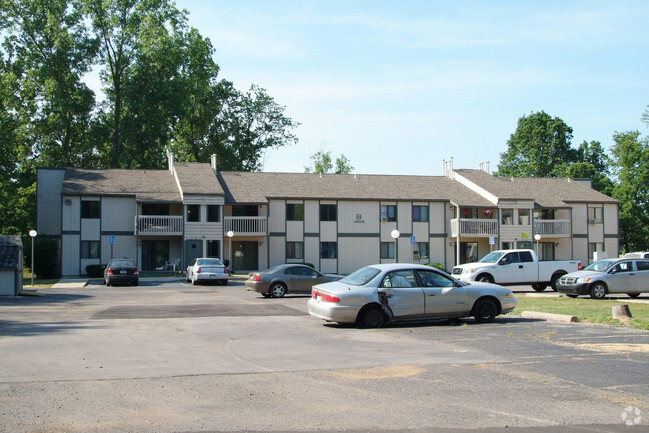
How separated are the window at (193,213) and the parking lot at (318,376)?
28.3m

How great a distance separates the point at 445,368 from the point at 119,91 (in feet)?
178

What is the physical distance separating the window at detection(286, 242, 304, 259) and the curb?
30730 millimetres

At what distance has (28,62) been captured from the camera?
188 feet

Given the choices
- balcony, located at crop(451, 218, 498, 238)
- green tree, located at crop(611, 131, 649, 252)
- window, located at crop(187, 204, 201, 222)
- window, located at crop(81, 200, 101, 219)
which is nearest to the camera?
window, located at crop(81, 200, 101, 219)

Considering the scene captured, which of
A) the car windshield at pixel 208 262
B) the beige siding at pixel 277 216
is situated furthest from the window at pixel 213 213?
the car windshield at pixel 208 262

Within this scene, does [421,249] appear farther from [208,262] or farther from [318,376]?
[318,376]

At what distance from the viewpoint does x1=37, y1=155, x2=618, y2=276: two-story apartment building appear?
44531 mm

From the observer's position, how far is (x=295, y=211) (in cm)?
4769

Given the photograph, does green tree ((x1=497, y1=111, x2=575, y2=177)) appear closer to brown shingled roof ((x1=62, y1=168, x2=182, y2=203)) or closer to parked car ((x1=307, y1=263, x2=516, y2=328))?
brown shingled roof ((x1=62, y1=168, x2=182, y2=203))

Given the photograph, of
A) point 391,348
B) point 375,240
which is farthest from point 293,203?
point 391,348

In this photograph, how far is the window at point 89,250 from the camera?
1736 inches

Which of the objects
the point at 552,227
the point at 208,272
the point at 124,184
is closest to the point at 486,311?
the point at 208,272

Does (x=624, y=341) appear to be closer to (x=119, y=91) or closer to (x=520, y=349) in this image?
(x=520, y=349)

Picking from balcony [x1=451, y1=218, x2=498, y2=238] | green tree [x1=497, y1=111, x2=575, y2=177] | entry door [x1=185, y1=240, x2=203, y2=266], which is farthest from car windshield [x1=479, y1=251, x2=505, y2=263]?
green tree [x1=497, y1=111, x2=575, y2=177]
